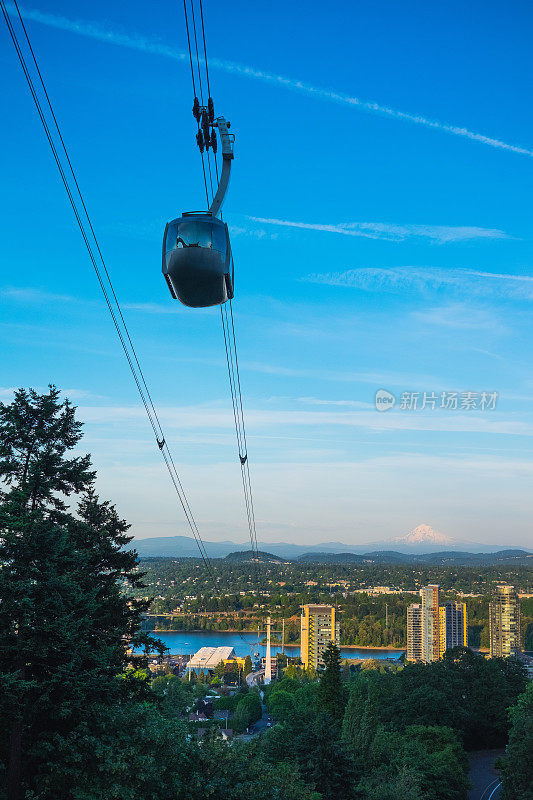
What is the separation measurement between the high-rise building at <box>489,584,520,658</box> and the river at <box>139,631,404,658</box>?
58.1ft

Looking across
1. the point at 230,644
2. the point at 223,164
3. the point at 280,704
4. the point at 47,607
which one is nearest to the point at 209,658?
the point at 230,644

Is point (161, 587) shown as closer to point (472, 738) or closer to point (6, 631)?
point (472, 738)

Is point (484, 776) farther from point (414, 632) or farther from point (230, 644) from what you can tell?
point (230, 644)

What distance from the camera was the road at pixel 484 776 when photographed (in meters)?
24.2

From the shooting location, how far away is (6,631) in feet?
39.2

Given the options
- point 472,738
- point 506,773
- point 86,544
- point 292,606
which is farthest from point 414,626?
point 86,544

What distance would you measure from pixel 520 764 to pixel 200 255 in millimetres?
19663

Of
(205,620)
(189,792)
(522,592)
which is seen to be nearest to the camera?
(189,792)

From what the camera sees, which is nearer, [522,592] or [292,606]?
[292,606]

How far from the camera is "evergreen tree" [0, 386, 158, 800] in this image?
11547mm

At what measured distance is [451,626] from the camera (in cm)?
8931

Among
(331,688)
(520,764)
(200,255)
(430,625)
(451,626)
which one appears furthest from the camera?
(451,626)

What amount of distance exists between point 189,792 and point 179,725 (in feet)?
4.25

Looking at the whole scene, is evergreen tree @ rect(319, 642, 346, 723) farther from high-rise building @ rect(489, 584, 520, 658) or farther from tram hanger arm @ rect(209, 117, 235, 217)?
high-rise building @ rect(489, 584, 520, 658)
